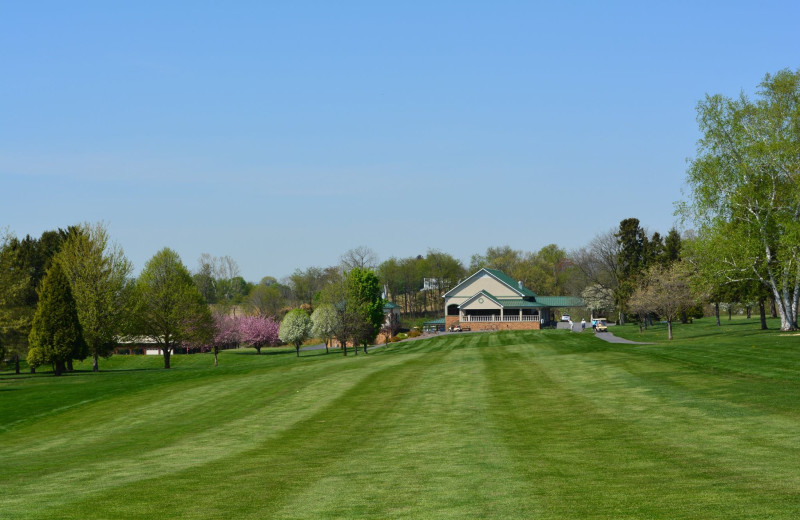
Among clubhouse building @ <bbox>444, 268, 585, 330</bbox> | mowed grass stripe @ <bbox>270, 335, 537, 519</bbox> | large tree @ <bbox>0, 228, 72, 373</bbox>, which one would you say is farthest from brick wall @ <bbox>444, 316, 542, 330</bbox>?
mowed grass stripe @ <bbox>270, 335, 537, 519</bbox>

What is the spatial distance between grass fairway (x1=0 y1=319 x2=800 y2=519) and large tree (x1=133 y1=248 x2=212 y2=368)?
31.0 meters

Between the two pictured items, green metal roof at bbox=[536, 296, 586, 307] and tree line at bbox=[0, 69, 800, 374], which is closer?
tree line at bbox=[0, 69, 800, 374]

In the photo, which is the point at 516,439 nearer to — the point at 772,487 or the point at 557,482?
the point at 557,482

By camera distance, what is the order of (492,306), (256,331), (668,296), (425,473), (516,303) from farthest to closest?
1. (516,303)
2. (492,306)
3. (256,331)
4. (668,296)
5. (425,473)

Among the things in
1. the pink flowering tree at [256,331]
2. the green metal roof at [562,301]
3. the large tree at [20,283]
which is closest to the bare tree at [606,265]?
the green metal roof at [562,301]

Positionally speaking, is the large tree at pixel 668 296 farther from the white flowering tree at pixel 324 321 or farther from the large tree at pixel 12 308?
the large tree at pixel 12 308

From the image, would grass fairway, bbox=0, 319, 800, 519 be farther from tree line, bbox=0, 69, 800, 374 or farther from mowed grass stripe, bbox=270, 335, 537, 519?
tree line, bbox=0, 69, 800, 374

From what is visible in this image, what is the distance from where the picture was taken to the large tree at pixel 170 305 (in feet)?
222

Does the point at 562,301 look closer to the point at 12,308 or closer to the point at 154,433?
the point at 12,308

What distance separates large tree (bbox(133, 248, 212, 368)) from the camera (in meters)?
67.6

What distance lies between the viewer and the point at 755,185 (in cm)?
5531

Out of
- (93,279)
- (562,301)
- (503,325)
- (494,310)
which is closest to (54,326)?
(93,279)

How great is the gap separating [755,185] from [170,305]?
2031 inches

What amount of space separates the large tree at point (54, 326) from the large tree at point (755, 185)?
48549 millimetres
